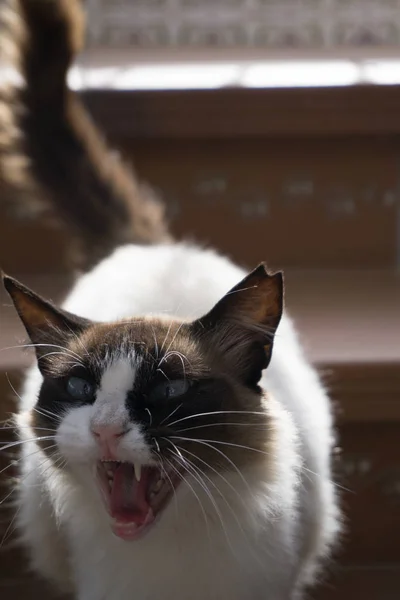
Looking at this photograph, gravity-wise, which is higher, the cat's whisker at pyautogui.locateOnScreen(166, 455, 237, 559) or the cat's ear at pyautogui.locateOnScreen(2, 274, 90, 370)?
the cat's ear at pyautogui.locateOnScreen(2, 274, 90, 370)

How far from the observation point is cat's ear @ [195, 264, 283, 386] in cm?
67

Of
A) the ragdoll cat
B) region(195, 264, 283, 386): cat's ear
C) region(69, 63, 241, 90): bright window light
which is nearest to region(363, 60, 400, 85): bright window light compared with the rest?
region(69, 63, 241, 90): bright window light

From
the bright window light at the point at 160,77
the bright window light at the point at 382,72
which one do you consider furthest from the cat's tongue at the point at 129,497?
the bright window light at the point at 382,72

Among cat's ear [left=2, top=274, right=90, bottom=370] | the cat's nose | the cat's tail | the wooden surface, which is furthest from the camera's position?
the wooden surface

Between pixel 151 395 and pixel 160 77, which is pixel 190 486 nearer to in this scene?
pixel 151 395

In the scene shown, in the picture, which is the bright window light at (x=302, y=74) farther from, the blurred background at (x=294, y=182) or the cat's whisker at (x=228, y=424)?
the cat's whisker at (x=228, y=424)

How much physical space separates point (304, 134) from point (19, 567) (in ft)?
2.73

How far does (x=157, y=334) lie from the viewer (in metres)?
0.71

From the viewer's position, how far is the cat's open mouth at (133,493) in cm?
64

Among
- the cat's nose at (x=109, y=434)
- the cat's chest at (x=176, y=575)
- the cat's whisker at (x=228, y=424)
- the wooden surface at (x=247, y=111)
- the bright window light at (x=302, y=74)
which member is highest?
the bright window light at (x=302, y=74)

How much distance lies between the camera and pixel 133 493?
0.65 m

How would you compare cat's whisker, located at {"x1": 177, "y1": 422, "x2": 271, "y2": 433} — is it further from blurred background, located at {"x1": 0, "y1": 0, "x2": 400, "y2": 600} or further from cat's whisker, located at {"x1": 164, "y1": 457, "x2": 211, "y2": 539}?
blurred background, located at {"x1": 0, "y1": 0, "x2": 400, "y2": 600}

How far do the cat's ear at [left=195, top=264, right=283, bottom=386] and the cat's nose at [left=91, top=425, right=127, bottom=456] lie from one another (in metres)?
0.14

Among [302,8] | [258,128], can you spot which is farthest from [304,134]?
[302,8]
